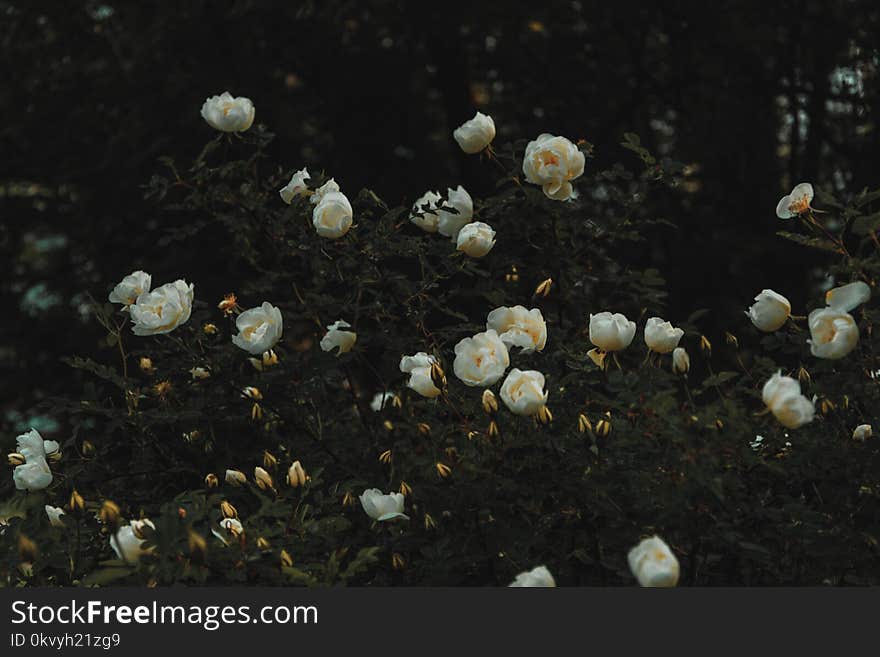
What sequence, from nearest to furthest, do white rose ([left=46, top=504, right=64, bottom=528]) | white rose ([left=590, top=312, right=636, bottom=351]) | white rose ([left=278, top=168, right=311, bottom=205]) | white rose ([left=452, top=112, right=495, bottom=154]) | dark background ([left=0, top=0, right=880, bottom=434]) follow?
white rose ([left=590, top=312, right=636, bottom=351]), white rose ([left=46, top=504, right=64, bottom=528]), white rose ([left=452, top=112, right=495, bottom=154]), white rose ([left=278, top=168, right=311, bottom=205]), dark background ([left=0, top=0, right=880, bottom=434])

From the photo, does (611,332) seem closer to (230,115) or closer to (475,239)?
(475,239)

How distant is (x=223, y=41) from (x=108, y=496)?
14.3ft

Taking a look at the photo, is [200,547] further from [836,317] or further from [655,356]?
[836,317]

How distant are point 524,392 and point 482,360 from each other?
0.52ft

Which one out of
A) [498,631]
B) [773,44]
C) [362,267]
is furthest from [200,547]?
[773,44]

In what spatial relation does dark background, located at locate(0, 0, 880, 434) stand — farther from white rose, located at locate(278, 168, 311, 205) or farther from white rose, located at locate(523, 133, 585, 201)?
white rose, located at locate(523, 133, 585, 201)

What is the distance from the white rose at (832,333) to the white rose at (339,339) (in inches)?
41.0

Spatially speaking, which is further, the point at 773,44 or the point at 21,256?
the point at 21,256

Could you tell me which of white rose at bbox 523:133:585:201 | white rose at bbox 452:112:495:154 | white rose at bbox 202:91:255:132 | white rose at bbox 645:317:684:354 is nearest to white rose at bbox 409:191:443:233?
white rose at bbox 452:112:495:154

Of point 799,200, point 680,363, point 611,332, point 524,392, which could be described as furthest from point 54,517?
point 799,200

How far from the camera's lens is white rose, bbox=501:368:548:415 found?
201 cm

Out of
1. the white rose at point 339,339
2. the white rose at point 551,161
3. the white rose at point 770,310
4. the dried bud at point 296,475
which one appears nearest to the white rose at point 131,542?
the dried bud at point 296,475

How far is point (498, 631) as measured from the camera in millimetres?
1852

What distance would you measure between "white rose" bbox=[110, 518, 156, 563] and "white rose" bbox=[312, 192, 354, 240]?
2.83ft
